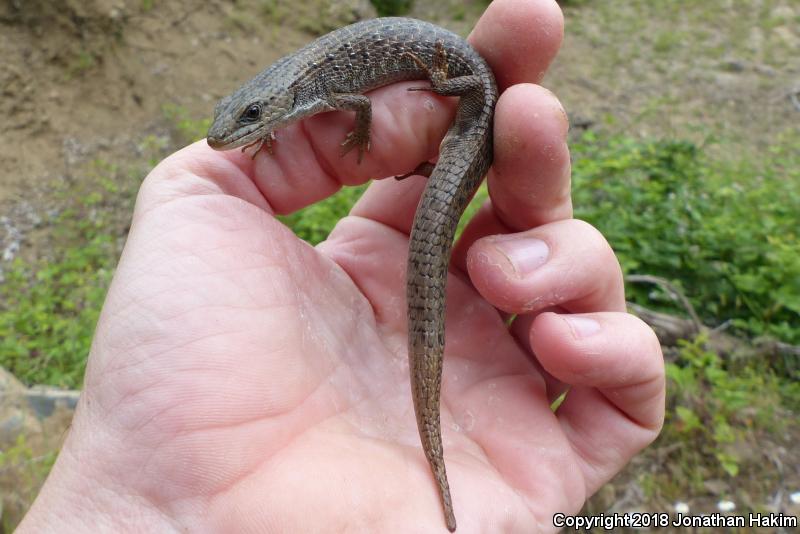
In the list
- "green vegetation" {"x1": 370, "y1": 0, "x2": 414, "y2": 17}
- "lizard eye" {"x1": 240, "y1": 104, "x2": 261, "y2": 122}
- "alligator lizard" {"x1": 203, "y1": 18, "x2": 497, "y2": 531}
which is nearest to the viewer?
"alligator lizard" {"x1": 203, "y1": 18, "x2": 497, "y2": 531}

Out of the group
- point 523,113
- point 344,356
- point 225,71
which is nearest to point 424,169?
point 523,113

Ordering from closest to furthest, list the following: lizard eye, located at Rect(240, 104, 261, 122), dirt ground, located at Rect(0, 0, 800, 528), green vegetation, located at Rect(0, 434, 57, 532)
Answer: lizard eye, located at Rect(240, 104, 261, 122), green vegetation, located at Rect(0, 434, 57, 532), dirt ground, located at Rect(0, 0, 800, 528)

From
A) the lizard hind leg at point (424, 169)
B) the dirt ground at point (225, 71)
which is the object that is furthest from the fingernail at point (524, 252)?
the dirt ground at point (225, 71)

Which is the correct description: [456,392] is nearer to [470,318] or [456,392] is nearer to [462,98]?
[470,318]

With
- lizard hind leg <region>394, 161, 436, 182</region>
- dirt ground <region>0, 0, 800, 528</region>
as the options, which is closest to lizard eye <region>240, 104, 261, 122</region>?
lizard hind leg <region>394, 161, 436, 182</region>

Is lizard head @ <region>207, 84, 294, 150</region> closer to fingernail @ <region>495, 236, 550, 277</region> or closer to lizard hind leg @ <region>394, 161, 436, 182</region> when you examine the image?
lizard hind leg @ <region>394, 161, 436, 182</region>

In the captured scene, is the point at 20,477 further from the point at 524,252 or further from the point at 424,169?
the point at 524,252

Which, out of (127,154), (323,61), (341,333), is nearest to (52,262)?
(127,154)
